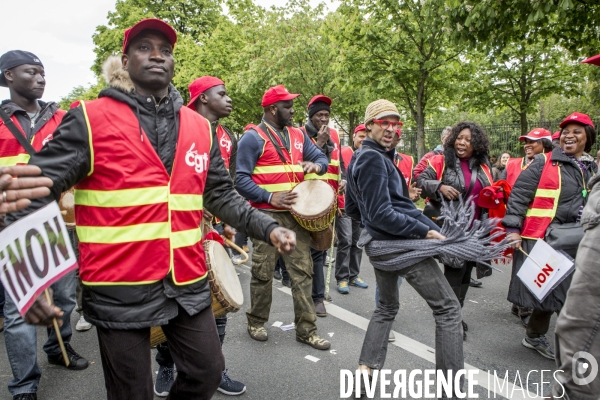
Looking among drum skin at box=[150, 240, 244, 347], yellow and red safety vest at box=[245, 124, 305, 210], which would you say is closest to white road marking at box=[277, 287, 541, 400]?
yellow and red safety vest at box=[245, 124, 305, 210]

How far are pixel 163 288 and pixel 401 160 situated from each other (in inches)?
213

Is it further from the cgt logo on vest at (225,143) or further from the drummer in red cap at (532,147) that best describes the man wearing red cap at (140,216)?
the drummer in red cap at (532,147)

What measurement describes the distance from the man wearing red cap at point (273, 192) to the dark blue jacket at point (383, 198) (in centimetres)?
95

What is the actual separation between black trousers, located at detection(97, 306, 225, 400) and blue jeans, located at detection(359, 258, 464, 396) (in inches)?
58.0

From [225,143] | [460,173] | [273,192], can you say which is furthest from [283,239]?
[225,143]

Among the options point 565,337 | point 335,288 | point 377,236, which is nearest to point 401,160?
point 335,288

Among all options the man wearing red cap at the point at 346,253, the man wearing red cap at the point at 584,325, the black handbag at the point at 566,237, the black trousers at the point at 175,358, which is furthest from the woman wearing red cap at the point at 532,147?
the black trousers at the point at 175,358

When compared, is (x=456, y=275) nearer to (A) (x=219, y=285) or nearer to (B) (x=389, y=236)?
(B) (x=389, y=236)

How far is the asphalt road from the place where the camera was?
138 inches

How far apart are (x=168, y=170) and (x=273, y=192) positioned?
2093 mm

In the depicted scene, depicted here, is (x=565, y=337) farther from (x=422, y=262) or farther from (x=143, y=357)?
(x=143, y=357)

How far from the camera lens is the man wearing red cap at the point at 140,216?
2.11m

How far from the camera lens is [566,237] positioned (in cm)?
382

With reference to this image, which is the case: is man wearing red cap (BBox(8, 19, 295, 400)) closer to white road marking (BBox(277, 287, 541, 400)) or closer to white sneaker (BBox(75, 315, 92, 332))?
white road marking (BBox(277, 287, 541, 400))
